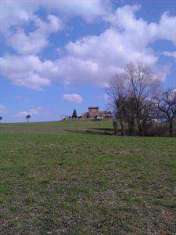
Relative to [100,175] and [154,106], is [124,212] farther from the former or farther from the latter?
[154,106]

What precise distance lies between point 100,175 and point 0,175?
10.1 ft

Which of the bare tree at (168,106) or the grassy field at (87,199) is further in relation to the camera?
the bare tree at (168,106)

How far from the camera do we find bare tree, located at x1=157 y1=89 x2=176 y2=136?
5953cm

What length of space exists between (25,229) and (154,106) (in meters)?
57.0

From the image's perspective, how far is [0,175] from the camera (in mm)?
10969

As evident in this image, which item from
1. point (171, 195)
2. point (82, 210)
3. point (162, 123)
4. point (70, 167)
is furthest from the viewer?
point (162, 123)

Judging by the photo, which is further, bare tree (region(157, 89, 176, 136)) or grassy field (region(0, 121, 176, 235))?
bare tree (region(157, 89, 176, 136))

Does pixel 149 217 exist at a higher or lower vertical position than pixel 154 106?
lower

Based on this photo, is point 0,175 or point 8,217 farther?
point 0,175

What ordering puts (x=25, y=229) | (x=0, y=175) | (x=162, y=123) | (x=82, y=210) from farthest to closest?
(x=162, y=123) < (x=0, y=175) < (x=82, y=210) < (x=25, y=229)

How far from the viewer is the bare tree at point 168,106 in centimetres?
5953

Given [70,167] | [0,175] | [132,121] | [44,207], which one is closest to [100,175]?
[70,167]

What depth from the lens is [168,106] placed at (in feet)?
200

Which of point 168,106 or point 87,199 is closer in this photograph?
point 87,199
